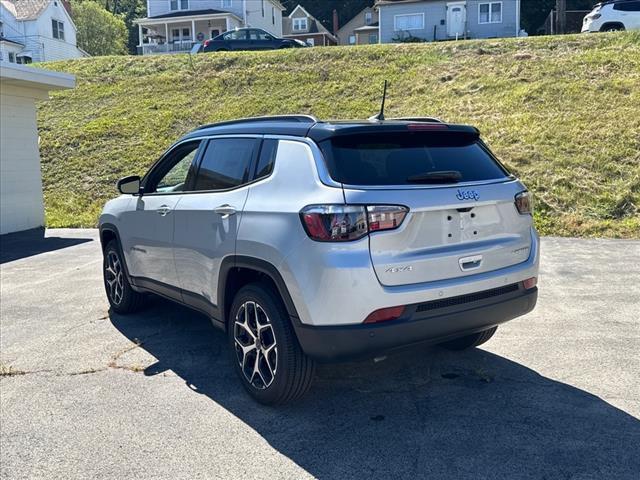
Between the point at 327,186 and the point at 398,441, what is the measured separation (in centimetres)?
154

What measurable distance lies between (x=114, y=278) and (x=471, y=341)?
3.70 meters

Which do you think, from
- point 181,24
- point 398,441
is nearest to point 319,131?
point 398,441

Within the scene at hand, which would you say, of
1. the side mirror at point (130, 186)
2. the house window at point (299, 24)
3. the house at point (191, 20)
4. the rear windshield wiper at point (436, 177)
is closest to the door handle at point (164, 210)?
the side mirror at point (130, 186)

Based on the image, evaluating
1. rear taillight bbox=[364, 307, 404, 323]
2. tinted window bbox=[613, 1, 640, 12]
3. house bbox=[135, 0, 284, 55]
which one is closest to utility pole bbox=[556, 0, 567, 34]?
tinted window bbox=[613, 1, 640, 12]

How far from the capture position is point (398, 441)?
136 inches

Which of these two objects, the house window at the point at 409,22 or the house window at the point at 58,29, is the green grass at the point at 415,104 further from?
the house window at the point at 58,29

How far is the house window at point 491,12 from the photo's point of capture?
35.4 m

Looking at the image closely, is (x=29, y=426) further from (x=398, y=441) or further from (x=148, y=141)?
(x=148, y=141)

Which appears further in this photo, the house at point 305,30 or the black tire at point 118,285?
the house at point 305,30

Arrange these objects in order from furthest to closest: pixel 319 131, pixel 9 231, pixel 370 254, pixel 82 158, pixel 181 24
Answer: pixel 181 24 → pixel 82 158 → pixel 9 231 → pixel 319 131 → pixel 370 254

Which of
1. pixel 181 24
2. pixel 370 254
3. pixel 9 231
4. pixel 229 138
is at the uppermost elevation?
pixel 181 24

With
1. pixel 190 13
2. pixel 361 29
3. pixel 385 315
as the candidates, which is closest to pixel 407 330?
pixel 385 315

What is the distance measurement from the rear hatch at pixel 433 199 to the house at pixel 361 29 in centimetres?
4841

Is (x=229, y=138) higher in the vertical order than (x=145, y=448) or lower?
higher
